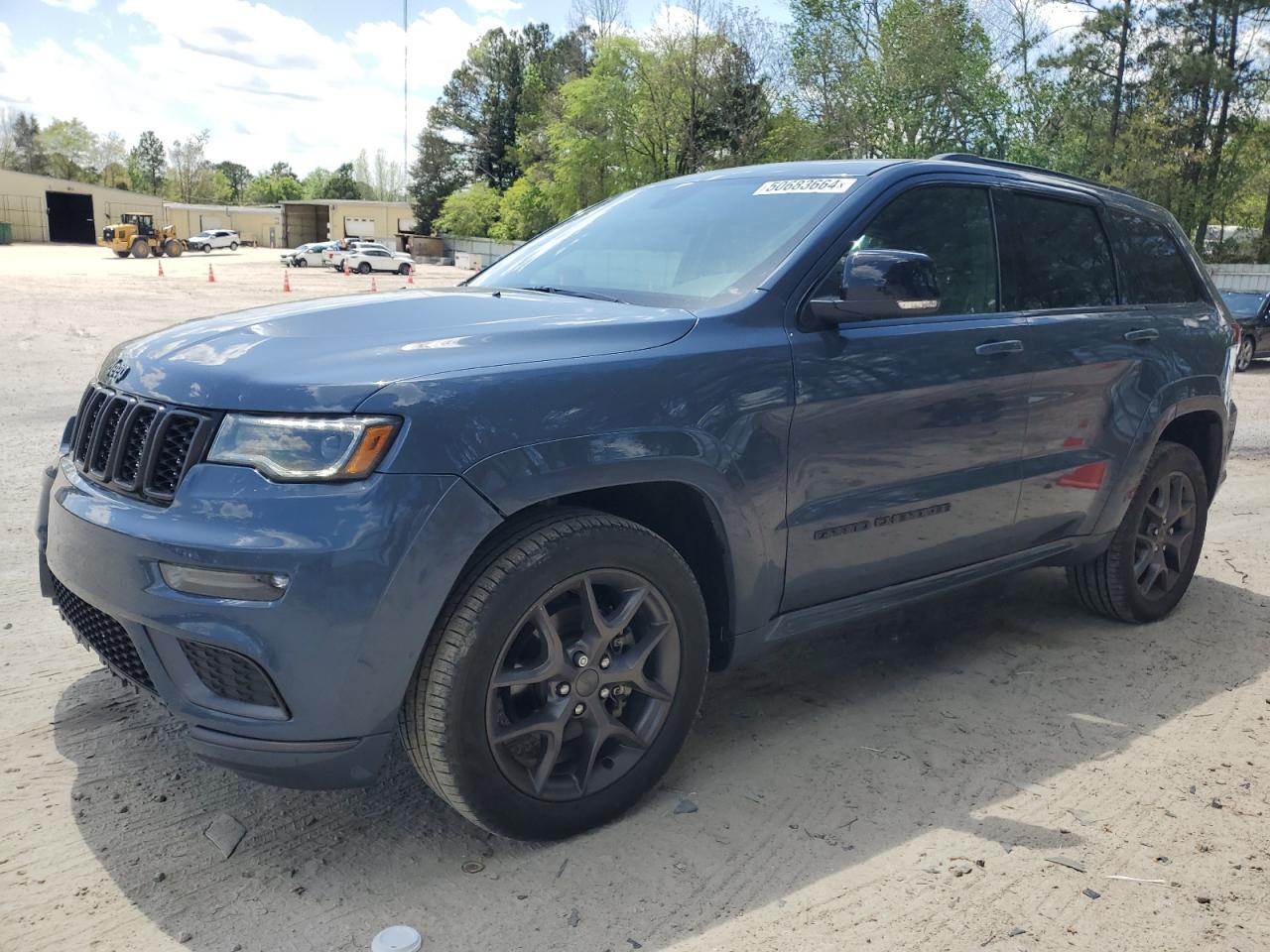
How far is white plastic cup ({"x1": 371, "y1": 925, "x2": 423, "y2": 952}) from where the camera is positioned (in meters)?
2.45

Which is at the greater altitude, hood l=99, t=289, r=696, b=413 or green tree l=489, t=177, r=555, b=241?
green tree l=489, t=177, r=555, b=241

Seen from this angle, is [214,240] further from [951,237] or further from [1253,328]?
[951,237]

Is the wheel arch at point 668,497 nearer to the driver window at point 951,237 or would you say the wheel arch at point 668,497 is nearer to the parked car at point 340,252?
the driver window at point 951,237


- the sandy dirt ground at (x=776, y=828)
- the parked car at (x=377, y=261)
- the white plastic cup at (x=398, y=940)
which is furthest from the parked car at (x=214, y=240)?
the white plastic cup at (x=398, y=940)

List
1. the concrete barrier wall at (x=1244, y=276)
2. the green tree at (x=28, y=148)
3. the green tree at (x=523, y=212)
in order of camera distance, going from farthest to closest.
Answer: the green tree at (x=28, y=148) < the green tree at (x=523, y=212) < the concrete barrier wall at (x=1244, y=276)

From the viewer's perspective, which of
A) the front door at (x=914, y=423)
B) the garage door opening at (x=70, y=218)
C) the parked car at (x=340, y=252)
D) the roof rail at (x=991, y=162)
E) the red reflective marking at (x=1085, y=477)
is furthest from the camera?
the garage door opening at (x=70, y=218)

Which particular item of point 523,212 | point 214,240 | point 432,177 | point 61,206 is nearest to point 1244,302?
point 523,212

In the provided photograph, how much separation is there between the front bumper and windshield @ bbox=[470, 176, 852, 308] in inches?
49.4

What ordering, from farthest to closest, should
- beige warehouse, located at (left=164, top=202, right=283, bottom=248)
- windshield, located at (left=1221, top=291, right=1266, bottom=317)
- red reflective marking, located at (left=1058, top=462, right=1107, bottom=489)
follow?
beige warehouse, located at (left=164, top=202, right=283, bottom=248) → windshield, located at (left=1221, top=291, right=1266, bottom=317) → red reflective marking, located at (left=1058, top=462, right=1107, bottom=489)

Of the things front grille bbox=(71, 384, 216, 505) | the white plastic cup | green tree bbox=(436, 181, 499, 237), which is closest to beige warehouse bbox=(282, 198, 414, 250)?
green tree bbox=(436, 181, 499, 237)

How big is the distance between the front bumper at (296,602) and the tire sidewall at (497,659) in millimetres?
151

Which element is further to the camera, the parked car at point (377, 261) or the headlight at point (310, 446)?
the parked car at point (377, 261)

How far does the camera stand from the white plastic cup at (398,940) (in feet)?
8.05

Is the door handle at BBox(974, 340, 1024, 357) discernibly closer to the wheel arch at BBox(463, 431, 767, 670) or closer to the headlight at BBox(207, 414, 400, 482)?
the wheel arch at BBox(463, 431, 767, 670)
